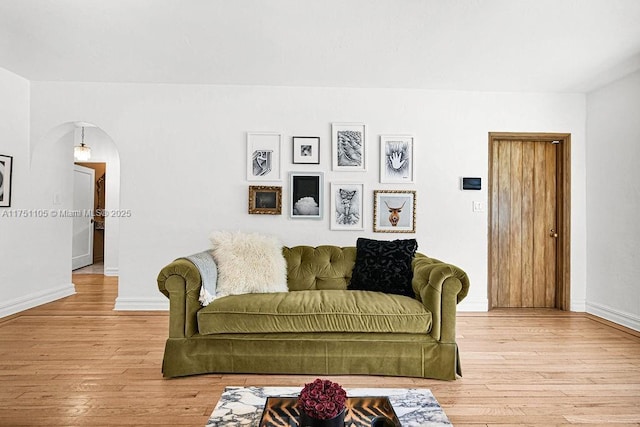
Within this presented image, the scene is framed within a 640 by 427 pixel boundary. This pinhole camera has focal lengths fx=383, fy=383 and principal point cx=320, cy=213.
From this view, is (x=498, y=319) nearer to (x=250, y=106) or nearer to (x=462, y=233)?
(x=462, y=233)

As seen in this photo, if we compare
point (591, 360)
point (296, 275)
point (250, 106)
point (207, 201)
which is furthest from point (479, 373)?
point (250, 106)

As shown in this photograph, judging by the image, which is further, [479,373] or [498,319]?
[498,319]

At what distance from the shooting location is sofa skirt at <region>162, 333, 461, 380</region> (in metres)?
2.50

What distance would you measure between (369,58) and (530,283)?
320 centimetres

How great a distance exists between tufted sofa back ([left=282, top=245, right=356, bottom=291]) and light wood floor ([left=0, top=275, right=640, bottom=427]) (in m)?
0.82

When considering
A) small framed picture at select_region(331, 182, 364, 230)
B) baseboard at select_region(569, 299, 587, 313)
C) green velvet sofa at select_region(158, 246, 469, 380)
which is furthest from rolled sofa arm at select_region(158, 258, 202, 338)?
baseboard at select_region(569, 299, 587, 313)

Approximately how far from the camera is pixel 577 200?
173 inches

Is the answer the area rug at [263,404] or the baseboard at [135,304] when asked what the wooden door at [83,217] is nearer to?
the baseboard at [135,304]

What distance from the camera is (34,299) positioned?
168 inches

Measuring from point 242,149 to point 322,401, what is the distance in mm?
3349

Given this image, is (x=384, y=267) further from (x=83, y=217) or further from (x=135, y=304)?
(x=83, y=217)

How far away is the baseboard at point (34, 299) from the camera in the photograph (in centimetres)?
392

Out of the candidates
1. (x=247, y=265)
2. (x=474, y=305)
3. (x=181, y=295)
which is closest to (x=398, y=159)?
(x=474, y=305)

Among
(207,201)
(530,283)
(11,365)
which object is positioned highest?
(207,201)
